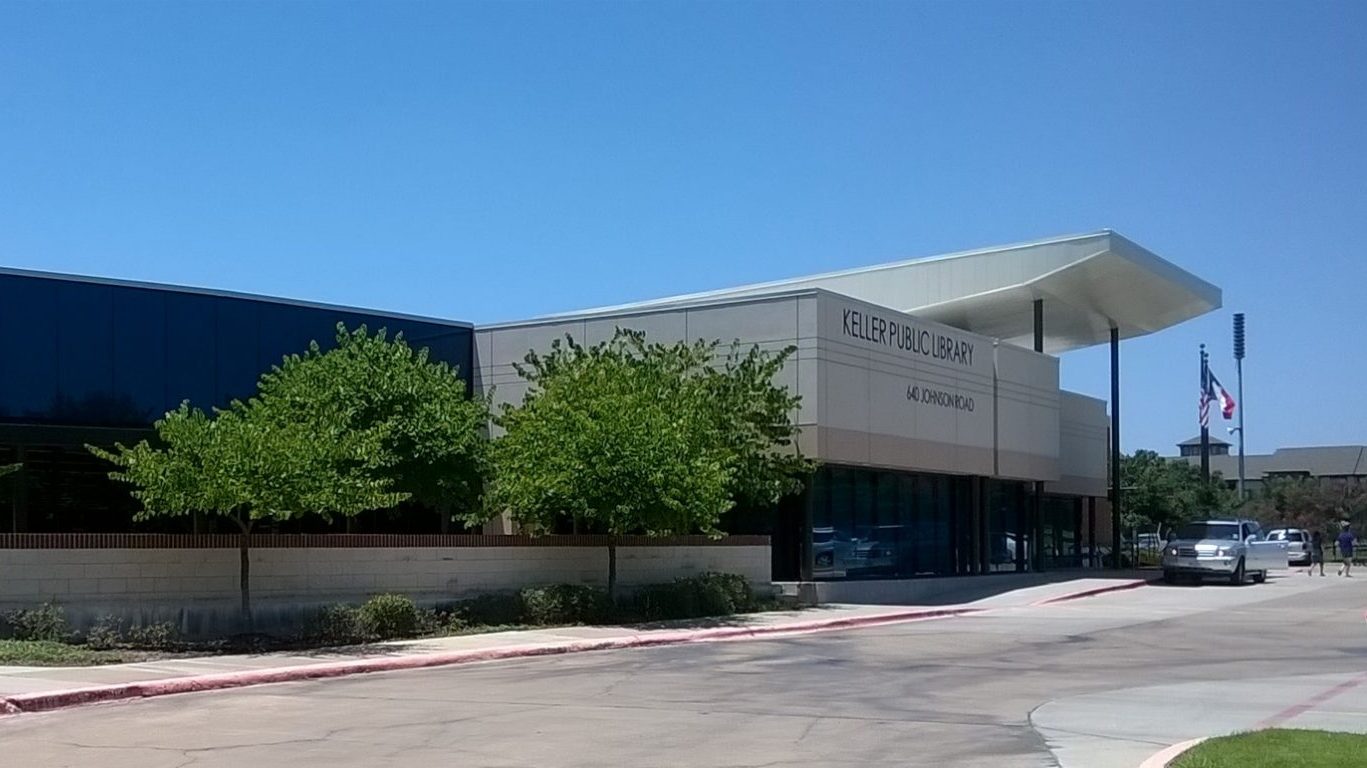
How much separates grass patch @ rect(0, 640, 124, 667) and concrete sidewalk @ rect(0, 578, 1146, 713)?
1.45 feet

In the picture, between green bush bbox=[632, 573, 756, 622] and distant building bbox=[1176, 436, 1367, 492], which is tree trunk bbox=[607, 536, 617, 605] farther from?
distant building bbox=[1176, 436, 1367, 492]

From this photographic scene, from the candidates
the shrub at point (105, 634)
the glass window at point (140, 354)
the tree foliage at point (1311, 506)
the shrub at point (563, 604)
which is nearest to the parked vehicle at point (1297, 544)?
the tree foliage at point (1311, 506)

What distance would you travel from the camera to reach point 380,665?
2100 centimetres

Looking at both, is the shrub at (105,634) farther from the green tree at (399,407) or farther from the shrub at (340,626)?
the green tree at (399,407)

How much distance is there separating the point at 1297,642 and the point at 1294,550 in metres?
43.8

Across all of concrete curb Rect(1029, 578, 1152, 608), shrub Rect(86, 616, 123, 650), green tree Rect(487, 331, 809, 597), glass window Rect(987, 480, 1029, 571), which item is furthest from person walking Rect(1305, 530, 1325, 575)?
shrub Rect(86, 616, 123, 650)

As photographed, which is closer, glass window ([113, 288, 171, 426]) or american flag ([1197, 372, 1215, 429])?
glass window ([113, 288, 171, 426])

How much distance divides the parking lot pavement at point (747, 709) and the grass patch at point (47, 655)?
337 cm

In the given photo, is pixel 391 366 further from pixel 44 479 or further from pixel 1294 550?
pixel 1294 550

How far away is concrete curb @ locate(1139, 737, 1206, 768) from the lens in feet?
37.9

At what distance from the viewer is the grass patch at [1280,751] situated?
10977 mm

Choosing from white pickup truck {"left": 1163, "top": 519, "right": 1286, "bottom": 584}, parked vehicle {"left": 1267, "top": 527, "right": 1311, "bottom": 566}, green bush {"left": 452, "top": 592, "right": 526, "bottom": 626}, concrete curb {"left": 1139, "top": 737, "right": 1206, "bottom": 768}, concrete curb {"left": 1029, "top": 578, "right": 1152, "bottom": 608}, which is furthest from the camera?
parked vehicle {"left": 1267, "top": 527, "right": 1311, "bottom": 566}

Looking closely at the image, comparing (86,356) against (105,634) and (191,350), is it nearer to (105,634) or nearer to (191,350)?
(191,350)

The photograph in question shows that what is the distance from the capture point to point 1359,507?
3231 inches
